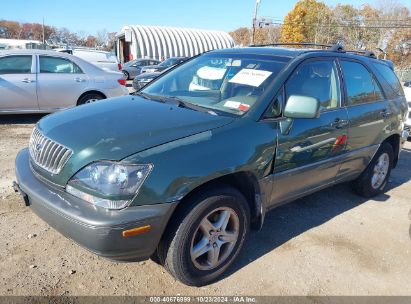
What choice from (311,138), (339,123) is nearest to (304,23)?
A: (339,123)

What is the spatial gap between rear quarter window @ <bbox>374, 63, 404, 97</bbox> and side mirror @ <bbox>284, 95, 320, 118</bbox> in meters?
2.08

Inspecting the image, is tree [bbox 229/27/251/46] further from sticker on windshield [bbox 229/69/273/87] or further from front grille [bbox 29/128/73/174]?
front grille [bbox 29/128/73/174]

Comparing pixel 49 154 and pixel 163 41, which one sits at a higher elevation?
pixel 163 41

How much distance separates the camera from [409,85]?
366 inches

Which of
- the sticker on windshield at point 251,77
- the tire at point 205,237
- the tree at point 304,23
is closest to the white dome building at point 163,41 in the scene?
A: the tree at point 304,23

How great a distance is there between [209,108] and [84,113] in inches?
41.1

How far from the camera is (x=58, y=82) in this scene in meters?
7.66

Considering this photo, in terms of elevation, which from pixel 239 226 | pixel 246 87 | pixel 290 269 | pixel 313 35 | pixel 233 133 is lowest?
pixel 290 269

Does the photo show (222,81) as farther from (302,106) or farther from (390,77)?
(390,77)

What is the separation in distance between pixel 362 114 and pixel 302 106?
1.38m

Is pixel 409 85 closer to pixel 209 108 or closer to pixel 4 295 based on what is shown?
pixel 209 108

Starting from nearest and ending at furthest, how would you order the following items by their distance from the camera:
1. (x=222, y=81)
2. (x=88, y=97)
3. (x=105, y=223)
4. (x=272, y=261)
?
(x=105, y=223) < (x=272, y=261) < (x=222, y=81) < (x=88, y=97)

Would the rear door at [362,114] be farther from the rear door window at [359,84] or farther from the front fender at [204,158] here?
the front fender at [204,158]

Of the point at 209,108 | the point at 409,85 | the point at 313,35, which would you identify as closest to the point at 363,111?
the point at 209,108
